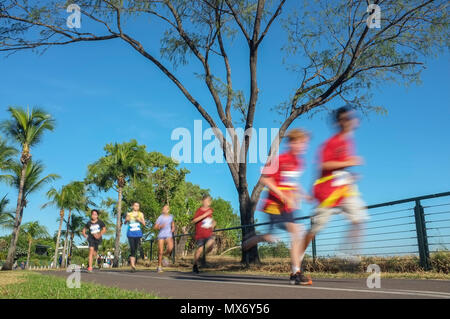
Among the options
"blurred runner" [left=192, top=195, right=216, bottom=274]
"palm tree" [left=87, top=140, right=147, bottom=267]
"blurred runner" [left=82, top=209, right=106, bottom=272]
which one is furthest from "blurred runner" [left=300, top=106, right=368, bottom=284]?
"palm tree" [left=87, top=140, right=147, bottom=267]

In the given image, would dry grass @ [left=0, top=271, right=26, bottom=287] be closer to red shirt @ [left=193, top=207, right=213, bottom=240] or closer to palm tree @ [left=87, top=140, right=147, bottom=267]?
red shirt @ [left=193, top=207, right=213, bottom=240]

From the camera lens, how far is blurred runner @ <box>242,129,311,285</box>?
5520 millimetres

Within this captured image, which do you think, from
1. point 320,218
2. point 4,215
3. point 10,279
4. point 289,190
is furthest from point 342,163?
point 4,215

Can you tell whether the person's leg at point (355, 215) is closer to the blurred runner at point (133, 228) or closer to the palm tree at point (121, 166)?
the blurred runner at point (133, 228)

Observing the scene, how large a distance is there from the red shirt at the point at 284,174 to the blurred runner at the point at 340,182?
1.32 feet

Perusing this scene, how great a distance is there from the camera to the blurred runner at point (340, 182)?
201 inches

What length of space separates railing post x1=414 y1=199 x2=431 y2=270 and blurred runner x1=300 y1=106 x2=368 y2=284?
12.5ft

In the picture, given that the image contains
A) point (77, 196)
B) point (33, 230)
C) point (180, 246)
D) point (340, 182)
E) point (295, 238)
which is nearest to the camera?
point (340, 182)

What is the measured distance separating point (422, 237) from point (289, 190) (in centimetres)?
432

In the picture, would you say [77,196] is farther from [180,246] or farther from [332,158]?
[332,158]

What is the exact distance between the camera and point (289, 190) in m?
5.59

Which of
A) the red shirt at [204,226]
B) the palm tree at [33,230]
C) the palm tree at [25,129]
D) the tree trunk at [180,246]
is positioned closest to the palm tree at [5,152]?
the palm tree at [25,129]

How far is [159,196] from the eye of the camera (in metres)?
50.7

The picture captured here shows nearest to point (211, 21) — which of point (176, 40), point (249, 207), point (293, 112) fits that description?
point (176, 40)
